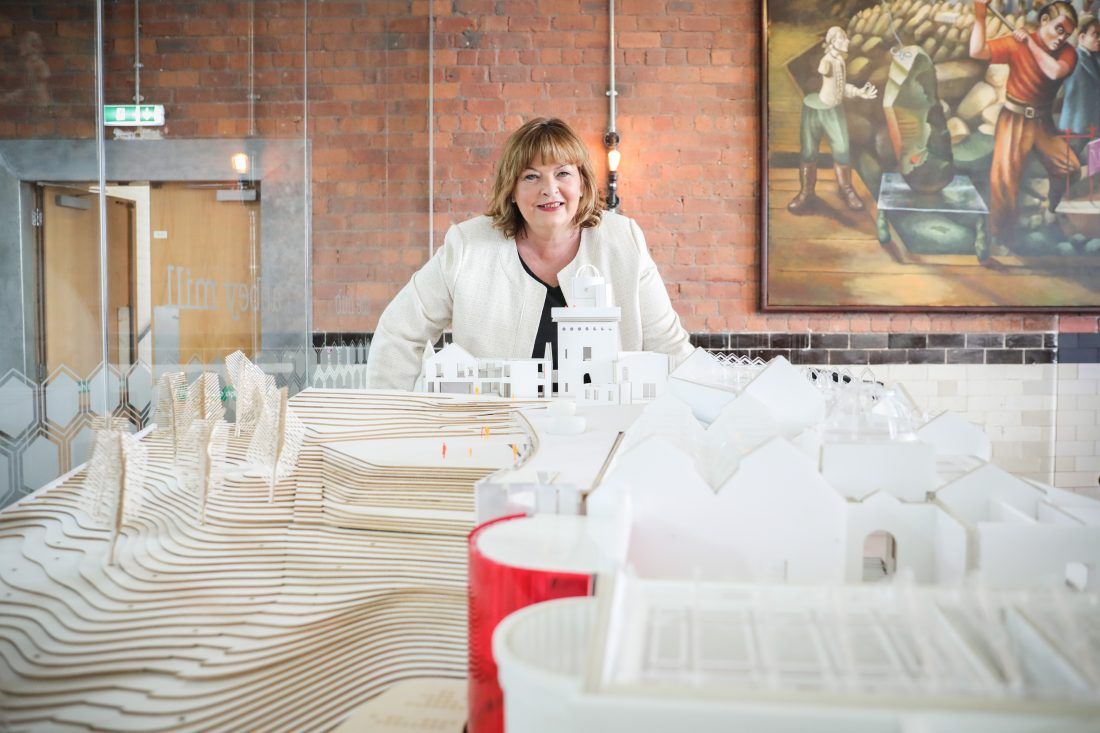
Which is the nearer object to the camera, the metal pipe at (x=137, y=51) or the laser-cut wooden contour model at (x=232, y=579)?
the laser-cut wooden contour model at (x=232, y=579)

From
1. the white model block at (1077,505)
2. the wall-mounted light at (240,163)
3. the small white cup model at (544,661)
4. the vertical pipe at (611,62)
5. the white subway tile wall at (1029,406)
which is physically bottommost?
the white subway tile wall at (1029,406)

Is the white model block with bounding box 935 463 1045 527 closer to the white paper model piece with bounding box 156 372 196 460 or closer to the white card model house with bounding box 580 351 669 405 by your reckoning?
the white paper model piece with bounding box 156 372 196 460

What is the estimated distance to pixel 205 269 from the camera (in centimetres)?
223

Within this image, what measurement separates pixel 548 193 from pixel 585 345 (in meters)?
0.78

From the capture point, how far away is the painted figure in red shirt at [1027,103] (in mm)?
4785

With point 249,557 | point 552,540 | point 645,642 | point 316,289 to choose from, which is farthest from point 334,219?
point 645,642

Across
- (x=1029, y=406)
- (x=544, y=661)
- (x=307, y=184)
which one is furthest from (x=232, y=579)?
(x=1029, y=406)

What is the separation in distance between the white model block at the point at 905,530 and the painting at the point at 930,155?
162 inches

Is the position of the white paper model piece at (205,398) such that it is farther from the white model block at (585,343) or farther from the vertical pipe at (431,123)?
the vertical pipe at (431,123)

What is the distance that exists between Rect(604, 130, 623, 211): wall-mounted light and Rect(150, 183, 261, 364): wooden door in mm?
2346

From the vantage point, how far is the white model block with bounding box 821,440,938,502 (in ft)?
3.05

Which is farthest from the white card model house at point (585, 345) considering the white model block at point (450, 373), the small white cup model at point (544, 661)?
the small white cup model at point (544, 661)

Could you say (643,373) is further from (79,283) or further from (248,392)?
(79,283)

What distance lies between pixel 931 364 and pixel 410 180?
311 centimetres
